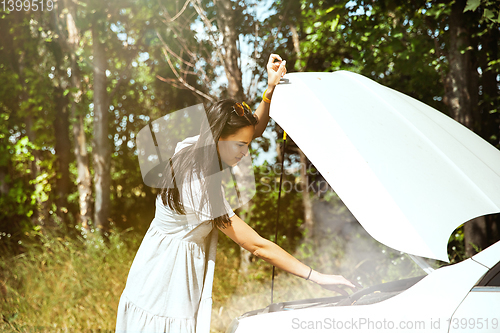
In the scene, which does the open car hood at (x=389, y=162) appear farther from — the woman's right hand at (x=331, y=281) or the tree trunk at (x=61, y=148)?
the tree trunk at (x=61, y=148)

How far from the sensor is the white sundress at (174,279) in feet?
6.15

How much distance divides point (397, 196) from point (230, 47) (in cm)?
382

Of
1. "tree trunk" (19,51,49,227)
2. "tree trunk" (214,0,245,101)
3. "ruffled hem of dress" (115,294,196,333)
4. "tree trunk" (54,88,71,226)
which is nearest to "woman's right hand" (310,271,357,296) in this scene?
"ruffled hem of dress" (115,294,196,333)

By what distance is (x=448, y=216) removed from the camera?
1330 mm

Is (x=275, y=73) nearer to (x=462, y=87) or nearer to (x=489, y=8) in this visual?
(x=489, y=8)

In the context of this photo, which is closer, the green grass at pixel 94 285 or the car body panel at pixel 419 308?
the car body panel at pixel 419 308

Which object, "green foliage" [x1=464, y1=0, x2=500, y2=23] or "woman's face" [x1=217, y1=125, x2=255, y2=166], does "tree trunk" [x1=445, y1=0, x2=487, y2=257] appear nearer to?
"green foliage" [x1=464, y1=0, x2=500, y2=23]

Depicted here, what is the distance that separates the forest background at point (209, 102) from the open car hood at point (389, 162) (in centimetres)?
257

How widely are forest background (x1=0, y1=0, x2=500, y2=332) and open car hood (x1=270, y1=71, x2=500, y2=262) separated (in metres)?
2.57

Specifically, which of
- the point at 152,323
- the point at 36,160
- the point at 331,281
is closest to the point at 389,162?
the point at 331,281

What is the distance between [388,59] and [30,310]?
5.54m

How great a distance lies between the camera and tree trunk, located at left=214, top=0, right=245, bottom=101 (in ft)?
15.2

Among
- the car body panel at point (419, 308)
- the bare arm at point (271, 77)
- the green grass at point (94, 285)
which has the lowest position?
the green grass at point (94, 285)

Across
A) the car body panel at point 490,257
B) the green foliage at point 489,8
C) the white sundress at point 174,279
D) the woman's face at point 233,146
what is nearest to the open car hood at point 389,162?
the car body panel at point 490,257
